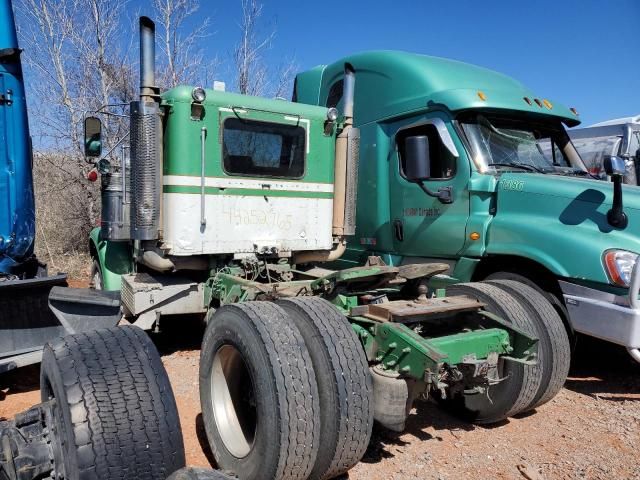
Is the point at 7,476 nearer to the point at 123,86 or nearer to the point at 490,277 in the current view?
the point at 490,277

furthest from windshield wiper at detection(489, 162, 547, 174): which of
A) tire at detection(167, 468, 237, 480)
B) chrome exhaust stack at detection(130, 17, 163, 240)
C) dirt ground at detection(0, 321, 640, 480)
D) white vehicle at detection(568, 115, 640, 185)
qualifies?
tire at detection(167, 468, 237, 480)

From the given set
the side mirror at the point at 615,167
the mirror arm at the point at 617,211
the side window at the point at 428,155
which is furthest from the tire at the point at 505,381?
the side window at the point at 428,155

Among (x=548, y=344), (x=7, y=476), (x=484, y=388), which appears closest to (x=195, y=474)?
(x=7, y=476)

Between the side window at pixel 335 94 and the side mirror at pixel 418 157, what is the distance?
77.2 inches

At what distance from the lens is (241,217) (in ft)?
16.9

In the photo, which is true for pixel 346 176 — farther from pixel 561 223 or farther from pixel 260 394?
pixel 260 394

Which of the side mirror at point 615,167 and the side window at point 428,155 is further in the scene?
the side window at point 428,155

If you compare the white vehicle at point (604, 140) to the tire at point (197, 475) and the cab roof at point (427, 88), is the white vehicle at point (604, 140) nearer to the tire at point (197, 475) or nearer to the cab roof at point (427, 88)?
the cab roof at point (427, 88)

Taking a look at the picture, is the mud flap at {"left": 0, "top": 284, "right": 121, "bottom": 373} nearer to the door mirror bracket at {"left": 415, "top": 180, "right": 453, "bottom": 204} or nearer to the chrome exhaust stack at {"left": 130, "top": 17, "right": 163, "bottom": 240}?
the chrome exhaust stack at {"left": 130, "top": 17, "right": 163, "bottom": 240}

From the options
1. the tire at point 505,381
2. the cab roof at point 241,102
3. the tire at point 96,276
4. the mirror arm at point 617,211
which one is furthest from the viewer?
the tire at point 96,276

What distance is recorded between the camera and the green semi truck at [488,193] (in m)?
4.39

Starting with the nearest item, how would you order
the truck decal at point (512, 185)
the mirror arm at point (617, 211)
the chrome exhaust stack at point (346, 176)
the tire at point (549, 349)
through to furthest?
the tire at point (549, 349) → the mirror arm at point (617, 211) → the truck decal at point (512, 185) → the chrome exhaust stack at point (346, 176)

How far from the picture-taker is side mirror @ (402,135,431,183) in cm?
527

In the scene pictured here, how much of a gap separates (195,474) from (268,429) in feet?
2.59
